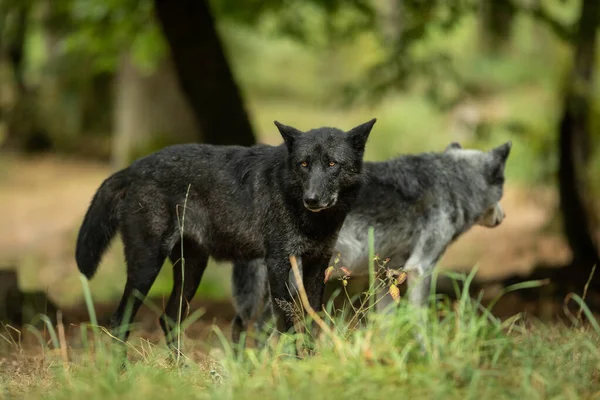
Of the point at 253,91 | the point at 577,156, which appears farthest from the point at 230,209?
the point at 253,91

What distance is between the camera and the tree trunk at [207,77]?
10.0 metres

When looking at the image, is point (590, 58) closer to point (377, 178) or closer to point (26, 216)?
point (377, 178)

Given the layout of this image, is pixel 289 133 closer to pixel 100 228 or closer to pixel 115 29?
pixel 100 228

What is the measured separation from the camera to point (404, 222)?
7352mm

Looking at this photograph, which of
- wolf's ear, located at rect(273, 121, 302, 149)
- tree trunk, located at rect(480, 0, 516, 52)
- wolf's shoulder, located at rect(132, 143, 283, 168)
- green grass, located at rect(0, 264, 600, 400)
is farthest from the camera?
tree trunk, located at rect(480, 0, 516, 52)

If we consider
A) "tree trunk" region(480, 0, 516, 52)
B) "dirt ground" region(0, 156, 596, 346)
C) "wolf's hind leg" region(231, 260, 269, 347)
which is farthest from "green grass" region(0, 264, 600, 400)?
"tree trunk" region(480, 0, 516, 52)

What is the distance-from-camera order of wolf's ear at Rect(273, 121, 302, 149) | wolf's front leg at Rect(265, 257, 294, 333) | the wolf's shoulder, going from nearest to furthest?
wolf's ear at Rect(273, 121, 302, 149)
wolf's front leg at Rect(265, 257, 294, 333)
the wolf's shoulder

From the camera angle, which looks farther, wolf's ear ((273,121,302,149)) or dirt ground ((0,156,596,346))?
dirt ground ((0,156,596,346))

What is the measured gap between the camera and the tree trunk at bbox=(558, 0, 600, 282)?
1090cm

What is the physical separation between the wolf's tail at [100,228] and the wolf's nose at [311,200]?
1.55 meters

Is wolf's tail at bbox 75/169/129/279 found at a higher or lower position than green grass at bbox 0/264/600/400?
higher

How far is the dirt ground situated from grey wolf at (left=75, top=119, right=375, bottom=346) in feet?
12.8

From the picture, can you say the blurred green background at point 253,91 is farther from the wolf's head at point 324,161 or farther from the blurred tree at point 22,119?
the wolf's head at point 324,161

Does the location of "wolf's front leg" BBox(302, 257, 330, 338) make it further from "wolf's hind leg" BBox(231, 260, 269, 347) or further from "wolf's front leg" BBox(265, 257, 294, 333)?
"wolf's hind leg" BBox(231, 260, 269, 347)
